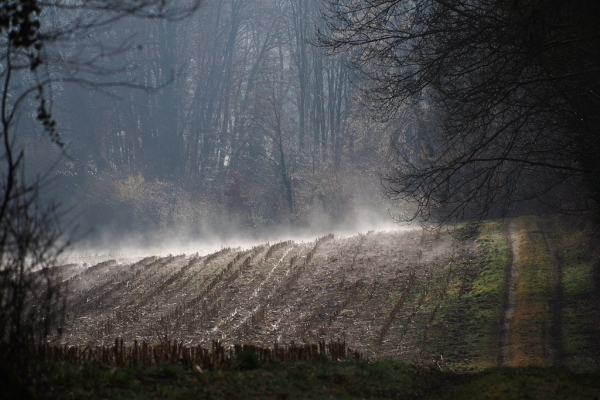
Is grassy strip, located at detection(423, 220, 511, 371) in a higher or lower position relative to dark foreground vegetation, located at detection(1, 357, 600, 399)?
higher

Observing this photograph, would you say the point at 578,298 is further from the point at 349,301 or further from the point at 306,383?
the point at 306,383

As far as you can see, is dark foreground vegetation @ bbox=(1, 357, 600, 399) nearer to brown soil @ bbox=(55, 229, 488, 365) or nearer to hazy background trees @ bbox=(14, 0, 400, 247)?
brown soil @ bbox=(55, 229, 488, 365)

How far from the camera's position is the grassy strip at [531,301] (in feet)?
36.0

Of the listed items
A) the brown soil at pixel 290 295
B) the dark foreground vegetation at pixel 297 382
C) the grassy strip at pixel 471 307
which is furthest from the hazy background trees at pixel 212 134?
the dark foreground vegetation at pixel 297 382

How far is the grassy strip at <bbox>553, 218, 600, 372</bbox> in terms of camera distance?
35.8ft

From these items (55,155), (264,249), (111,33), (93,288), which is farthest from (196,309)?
(111,33)

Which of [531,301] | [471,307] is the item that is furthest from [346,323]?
[531,301]

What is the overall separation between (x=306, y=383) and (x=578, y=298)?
9.77 m

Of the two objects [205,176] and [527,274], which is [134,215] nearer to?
[205,176]

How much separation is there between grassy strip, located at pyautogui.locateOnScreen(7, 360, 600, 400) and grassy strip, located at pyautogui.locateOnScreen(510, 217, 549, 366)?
1.85 meters

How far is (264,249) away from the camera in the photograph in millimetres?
22453

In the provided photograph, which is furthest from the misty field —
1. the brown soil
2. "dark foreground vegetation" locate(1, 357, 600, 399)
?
"dark foreground vegetation" locate(1, 357, 600, 399)

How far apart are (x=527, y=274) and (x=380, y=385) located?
9949mm

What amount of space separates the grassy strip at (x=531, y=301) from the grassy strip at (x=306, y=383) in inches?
72.7
